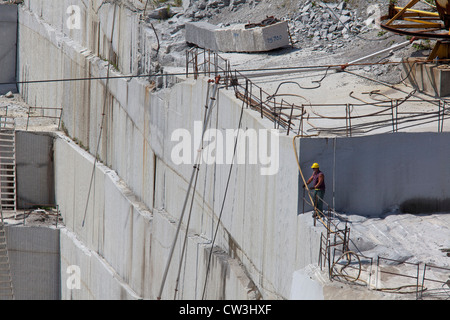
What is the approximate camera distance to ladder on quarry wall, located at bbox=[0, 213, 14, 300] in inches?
923

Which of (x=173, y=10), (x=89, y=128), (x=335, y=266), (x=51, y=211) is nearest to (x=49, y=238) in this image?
(x=51, y=211)

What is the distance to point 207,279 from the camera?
16.1 m

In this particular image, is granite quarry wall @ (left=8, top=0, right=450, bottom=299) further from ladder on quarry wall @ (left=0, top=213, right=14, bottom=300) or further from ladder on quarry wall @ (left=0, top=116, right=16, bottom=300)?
ladder on quarry wall @ (left=0, top=213, right=14, bottom=300)

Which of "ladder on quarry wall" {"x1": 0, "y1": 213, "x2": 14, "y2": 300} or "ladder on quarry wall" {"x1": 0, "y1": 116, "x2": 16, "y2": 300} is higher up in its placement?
"ladder on quarry wall" {"x1": 0, "y1": 116, "x2": 16, "y2": 300}

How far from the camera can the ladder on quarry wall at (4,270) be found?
23455 millimetres

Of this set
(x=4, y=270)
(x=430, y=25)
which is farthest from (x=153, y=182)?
(x=430, y=25)

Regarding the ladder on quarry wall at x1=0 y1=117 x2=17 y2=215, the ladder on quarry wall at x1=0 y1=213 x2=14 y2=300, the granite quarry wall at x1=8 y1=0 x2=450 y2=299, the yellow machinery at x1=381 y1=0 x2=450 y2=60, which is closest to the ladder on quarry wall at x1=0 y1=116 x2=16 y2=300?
the ladder on quarry wall at x1=0 y1=117 x2=17 y2=215

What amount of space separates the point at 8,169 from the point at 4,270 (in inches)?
138

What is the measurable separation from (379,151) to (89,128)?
42.4ft

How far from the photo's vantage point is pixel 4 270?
79.8 feet

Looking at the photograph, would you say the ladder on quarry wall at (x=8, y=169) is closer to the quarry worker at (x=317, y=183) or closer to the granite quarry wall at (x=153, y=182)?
the granite quarry wall at (x=153, y=182)

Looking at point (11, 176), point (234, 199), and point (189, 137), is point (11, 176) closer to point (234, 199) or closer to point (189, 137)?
point (189, 137)

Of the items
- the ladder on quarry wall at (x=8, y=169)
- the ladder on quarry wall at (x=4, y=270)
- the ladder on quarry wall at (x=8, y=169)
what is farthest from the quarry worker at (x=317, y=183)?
the ladder on quarry wall at (x=8, y=169)

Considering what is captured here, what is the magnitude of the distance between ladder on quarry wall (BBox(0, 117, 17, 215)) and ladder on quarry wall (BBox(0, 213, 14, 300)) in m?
1.52
